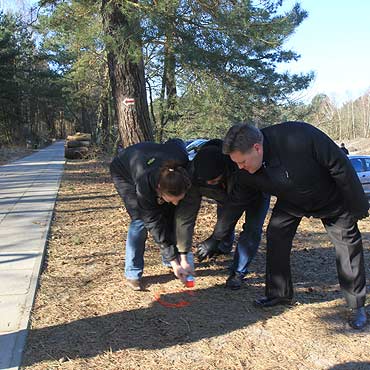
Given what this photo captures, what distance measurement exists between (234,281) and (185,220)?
87 centimetres

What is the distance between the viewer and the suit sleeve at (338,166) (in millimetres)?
3336

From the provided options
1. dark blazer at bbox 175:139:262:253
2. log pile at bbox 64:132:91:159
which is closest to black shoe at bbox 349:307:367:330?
dark blazer at bbox 175:139:262:253

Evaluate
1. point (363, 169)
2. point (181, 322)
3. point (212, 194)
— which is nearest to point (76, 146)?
point (363, 169)

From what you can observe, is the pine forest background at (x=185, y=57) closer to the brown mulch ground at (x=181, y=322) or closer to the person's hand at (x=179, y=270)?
the brown mulch ground at (x=181, y=322)

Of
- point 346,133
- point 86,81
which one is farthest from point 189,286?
point 346,133

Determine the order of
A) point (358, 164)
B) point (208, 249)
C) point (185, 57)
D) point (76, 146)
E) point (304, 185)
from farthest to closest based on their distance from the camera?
point (76, 146) → point (358, 164) → point (185, 57) → point (208, 249) → point (304, 185)

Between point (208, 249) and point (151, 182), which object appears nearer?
point (151, 182)

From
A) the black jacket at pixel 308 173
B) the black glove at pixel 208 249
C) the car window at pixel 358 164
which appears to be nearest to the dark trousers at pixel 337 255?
the black jacket at pixel 308 173

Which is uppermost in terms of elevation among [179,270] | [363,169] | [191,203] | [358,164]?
[191,203]

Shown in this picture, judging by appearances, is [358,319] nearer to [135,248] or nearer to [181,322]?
[181,322]

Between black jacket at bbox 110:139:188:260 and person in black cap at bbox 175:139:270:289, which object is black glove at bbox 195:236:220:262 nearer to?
person in black cap at bbox 175:139:270:289

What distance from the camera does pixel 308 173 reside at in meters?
3.44

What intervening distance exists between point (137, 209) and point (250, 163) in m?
1.31

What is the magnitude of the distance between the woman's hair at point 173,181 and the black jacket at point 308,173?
53 cm
